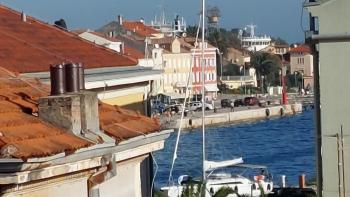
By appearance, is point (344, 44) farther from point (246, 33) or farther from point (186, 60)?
point (246, 33)

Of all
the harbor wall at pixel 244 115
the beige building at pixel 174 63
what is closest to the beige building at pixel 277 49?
the beige building at pixel 174 63

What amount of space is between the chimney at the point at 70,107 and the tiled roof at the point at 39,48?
197 cm

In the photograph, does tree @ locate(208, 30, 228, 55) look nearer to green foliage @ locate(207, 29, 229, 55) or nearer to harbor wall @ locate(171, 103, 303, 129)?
green foliage @ locate(207, 29, 229, 55)

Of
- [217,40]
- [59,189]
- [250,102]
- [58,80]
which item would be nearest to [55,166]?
[59,189]

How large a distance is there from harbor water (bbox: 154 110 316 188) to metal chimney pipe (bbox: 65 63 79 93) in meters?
23.3

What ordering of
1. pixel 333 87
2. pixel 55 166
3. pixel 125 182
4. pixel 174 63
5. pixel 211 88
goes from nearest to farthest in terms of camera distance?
pixel 55 166 → pixel 125 182 → pixel 333 87 → pixel 174 63 → pixel 211 88

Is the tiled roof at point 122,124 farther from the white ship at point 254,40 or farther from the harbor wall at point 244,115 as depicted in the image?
the white ship at point 254,40

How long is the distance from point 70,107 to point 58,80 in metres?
0.42

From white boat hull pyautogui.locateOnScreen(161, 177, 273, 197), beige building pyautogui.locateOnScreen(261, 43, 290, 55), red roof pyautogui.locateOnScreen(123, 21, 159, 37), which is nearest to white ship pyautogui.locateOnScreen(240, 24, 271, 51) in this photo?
beige building pyautogui.locateOnScreen(261, 43, 290, 55)

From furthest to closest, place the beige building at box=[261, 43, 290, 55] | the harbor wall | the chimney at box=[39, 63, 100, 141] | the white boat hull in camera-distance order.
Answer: the beige building at box=[261, 43, 290, 55] < the harbor wall < the white boat hull < the chimney at box=[39, 63, 100, 141]

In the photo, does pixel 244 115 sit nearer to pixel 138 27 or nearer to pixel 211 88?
pixel 211 88

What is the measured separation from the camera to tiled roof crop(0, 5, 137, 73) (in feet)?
27.1

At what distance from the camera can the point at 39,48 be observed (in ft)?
30.9

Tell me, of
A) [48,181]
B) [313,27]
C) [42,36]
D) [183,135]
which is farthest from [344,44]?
[183,135]
